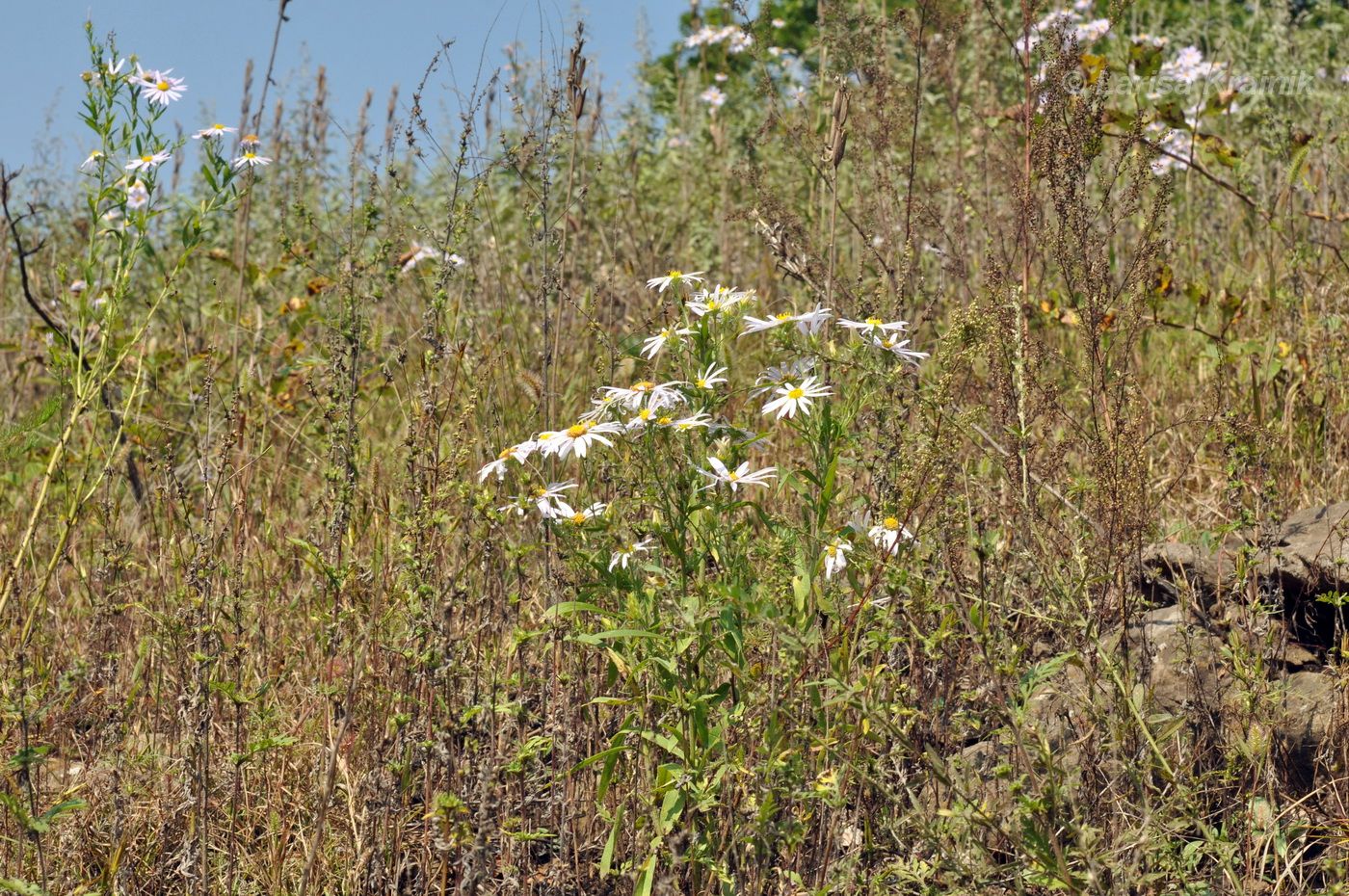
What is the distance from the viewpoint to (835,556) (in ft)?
7.14

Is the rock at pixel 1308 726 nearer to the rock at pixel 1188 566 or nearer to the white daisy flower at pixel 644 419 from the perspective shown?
the rock at pixel 1188 566

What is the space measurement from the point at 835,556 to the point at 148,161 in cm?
183

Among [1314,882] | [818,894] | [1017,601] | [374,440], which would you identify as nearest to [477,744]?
[818,894]

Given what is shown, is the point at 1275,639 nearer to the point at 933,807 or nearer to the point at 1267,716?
the point at 1267,716

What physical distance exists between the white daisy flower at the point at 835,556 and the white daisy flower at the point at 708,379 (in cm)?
36

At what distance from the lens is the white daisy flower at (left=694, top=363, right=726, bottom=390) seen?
2.06 metres

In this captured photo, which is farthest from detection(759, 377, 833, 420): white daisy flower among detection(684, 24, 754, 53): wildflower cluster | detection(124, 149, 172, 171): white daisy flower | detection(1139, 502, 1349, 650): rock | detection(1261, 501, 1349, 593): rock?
detection(684, 24, 754, 53): wildflower cluster

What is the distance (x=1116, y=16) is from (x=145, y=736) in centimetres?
269

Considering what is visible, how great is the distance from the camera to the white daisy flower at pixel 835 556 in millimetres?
2141

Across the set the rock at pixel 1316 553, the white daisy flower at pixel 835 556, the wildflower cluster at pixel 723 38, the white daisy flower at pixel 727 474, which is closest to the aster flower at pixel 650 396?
the white daisy flower at pixel 727 474

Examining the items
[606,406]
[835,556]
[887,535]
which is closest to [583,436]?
[606,406]

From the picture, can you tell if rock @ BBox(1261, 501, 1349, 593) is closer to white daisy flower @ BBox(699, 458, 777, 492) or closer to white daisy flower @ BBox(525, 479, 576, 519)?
white daisy flower @ BBox(699, 458, 777, 492)

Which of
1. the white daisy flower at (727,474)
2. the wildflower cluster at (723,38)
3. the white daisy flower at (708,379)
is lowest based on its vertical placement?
the white daisy flower at (727,474)

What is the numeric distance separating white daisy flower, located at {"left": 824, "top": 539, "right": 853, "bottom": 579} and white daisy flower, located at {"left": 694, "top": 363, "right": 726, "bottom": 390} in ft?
1.17
